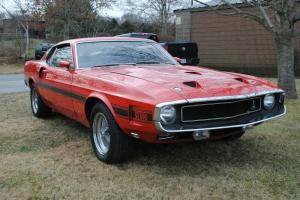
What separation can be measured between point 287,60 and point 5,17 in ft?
91.7

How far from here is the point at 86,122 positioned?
17.4ft

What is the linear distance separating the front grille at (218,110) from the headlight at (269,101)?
15 centimetres

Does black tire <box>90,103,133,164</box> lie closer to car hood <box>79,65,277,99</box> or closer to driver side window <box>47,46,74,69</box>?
car hood <box>79,65,277,99</box>

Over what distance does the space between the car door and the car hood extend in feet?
2.16

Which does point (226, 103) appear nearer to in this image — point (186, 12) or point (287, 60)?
point (287, 60)

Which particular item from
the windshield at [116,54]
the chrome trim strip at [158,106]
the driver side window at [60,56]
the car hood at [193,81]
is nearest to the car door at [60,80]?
the driver side window at [60,56]

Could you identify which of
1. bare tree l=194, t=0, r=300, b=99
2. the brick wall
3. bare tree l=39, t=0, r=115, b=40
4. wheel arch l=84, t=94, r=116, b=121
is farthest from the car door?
bare tree l=39, t=0, r=115, b=40

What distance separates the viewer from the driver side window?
598cm

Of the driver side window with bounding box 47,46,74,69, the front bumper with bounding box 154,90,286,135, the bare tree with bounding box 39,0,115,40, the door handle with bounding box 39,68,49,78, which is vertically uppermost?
the bare tree with bounding box 39,0,115,40

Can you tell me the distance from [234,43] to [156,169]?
47.2 ft

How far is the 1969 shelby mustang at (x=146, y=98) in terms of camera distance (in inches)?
160

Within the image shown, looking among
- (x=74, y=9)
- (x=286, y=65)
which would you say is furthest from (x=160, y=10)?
(x=286, y=65)

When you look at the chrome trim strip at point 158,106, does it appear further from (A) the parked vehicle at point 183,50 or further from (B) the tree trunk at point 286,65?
(A) the parked vehicle at point 183,50

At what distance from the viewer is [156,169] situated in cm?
458
